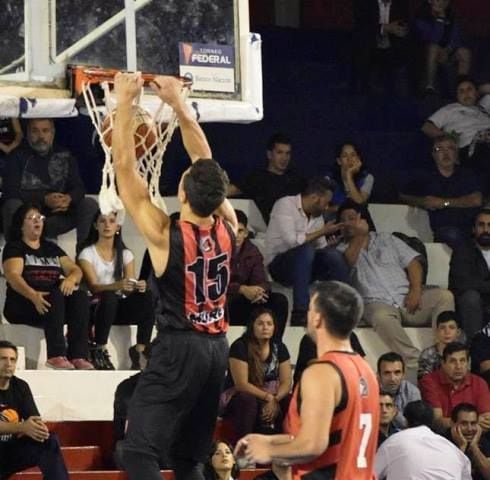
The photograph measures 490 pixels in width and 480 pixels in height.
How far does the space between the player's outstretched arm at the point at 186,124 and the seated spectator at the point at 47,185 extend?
451cm

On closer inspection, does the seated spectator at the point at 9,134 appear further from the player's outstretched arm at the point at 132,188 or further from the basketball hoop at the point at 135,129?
the player's outstretched arm at the point at 132,188

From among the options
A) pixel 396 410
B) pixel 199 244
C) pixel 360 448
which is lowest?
pixel 396 410

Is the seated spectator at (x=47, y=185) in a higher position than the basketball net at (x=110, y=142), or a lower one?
lower

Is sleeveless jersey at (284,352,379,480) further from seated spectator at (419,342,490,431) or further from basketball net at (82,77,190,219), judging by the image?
seated spectator at (419,342,490,431)

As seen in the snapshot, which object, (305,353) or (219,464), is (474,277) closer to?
(305,353)

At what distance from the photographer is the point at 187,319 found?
26.0ft

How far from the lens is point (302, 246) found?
532 inches

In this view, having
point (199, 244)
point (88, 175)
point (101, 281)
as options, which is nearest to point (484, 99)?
point (88, 175)

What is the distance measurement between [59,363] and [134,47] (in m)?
3.11

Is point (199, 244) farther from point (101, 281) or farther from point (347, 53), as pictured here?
point (347, 53)

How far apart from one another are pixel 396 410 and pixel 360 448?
17.1ft

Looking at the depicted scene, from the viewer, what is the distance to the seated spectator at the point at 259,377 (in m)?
12.0

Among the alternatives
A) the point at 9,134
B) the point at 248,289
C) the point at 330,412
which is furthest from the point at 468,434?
the point at 330,412

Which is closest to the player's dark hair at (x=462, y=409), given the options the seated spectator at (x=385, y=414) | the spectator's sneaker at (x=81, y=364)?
the seated spectator at (x=385, y=414)
